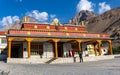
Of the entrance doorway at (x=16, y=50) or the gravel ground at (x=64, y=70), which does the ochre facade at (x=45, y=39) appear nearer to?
the entrance doorway at (x=16, y=50)

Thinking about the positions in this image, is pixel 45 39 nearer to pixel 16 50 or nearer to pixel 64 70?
pixel 16 50

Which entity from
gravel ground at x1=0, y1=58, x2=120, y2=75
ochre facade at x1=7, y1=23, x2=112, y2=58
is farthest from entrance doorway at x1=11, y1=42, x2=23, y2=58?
gravel ground at x1=0, y1=58, x2=120, y2=75

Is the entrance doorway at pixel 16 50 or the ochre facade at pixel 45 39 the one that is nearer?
the ochre facade at pixel 45 39

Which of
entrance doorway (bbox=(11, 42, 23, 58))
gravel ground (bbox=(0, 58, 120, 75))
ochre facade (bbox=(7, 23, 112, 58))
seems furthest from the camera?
entrance doorway (bbox=(11, 42, 23, 58))

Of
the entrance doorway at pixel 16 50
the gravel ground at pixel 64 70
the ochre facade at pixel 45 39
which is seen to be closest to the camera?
the gravel ground at pixel 64 70

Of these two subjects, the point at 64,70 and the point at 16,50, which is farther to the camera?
the point at 16,50

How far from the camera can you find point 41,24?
38.2 metres

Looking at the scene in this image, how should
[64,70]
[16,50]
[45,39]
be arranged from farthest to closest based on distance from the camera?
[16,50], [45,39], [64,70]

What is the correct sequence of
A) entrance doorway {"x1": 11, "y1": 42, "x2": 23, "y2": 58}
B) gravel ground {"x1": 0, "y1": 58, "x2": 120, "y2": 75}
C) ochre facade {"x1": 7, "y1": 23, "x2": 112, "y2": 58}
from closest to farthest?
1. gravel ground {"x1": 0, "y1": 58, "x2": 120, "y2": 75}
2. ochre facade {"x1": 7, "y1": 23, "x2": 112, "y2": 58}
3. entrance doorway {"x1": 11, "y1": 42, "x2": 23, "y2": 58}

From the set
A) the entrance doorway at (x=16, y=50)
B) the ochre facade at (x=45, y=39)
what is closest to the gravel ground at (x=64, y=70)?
the ochre facade at (x=45, y=39)

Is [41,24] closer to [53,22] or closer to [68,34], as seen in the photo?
[53,22]

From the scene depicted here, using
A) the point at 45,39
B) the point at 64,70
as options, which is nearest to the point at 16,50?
the point at 45,39

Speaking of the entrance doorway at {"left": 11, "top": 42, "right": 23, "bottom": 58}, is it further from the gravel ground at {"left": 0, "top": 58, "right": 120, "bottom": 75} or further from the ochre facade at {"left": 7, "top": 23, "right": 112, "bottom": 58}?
the gravel ground at {"left": 0, "top": 58, "right": 120, "bottom": 75}

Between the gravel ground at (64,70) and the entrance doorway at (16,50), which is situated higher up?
the entrance doorway at (16,50)
